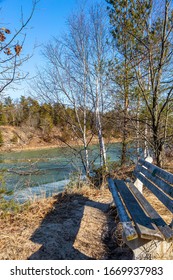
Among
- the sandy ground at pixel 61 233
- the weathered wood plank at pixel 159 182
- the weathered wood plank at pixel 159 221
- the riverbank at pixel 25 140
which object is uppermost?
the riverbank at pixel 25 140

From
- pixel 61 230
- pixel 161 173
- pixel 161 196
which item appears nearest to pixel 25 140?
pixel 61 230

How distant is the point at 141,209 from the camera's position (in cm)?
278

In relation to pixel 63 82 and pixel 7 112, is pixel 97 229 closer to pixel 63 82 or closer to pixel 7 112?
pixel 7 112

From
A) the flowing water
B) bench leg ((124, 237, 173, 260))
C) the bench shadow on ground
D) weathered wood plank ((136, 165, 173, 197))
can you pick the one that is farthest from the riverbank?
bench leg ((124, 237, 173, 260))

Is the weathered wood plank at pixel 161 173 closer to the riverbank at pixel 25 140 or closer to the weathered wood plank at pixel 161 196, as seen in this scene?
the weathered wood plank at pixel 161 196

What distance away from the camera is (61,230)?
3453 millimetres

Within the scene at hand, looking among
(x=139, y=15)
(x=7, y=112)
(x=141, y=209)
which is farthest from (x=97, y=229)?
(x=139, y=15)

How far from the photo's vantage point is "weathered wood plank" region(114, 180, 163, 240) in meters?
Result: 2.15

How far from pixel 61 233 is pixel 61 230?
85 millimetres

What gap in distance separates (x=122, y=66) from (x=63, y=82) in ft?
16.6

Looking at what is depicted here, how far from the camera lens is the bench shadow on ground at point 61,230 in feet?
9.50

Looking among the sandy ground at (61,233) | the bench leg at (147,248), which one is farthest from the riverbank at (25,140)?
the bench leg at (147,248)

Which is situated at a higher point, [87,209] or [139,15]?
[139,15]

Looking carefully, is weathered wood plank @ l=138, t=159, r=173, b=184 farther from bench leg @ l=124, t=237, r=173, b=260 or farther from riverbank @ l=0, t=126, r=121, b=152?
riverbank @ l=0, t=126, r=121, b=152
